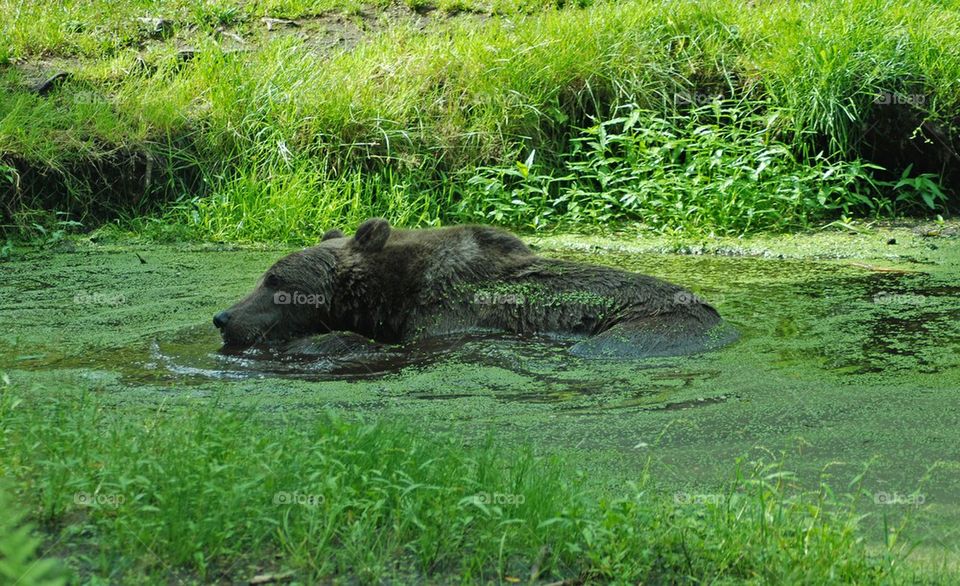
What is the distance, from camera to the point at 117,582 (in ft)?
10.2

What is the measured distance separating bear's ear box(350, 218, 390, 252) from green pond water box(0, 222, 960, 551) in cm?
91

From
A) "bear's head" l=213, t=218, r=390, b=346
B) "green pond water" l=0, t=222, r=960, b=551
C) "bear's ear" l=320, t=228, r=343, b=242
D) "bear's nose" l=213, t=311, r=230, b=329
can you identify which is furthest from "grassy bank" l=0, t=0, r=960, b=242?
"bear's nose" l=213, t=311, r=230, b=329

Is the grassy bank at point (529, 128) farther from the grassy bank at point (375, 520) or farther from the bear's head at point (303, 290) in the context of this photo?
the grassy bank at point (375, 520)

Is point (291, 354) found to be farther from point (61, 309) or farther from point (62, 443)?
point (62, 443)

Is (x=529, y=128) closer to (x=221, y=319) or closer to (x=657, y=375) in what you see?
(x=221, y=319)

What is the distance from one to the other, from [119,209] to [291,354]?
5415mm

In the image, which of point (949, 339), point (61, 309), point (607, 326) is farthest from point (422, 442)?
point (61, 309)

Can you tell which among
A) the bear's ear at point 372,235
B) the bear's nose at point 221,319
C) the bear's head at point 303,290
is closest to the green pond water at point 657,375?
the bear's nose at point 221,319

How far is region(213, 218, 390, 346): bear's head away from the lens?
24.5ft

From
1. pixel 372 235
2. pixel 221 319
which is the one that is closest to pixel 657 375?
pixel 372 235

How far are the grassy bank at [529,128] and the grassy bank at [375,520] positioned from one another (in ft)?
23.7

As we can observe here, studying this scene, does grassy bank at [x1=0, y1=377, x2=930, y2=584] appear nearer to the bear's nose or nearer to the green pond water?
the green pond water

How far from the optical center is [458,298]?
7.27 m

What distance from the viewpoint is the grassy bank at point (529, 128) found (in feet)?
36.7
